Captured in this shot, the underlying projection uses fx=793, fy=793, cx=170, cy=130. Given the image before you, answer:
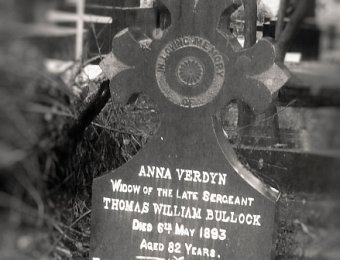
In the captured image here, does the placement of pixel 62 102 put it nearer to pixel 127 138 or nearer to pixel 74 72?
pixel 74 72

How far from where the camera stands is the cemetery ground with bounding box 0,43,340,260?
3859 millimetres

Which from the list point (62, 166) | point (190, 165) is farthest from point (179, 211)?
point (62, 166)

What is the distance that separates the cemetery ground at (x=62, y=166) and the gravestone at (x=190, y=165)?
318mm

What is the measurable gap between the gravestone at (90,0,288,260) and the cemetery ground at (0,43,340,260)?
32 centimetres

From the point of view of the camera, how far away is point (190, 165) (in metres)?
4.56

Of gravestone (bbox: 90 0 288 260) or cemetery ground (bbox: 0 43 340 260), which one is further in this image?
gravestone (bbox: 90 0 288 260)

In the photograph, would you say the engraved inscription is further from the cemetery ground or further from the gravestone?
the cemetery ground

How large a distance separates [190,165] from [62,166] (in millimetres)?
755

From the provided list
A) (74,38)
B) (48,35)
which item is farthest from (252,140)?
(48,35)

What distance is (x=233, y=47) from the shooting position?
4508 mm

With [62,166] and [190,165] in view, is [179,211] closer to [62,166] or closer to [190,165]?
[190,165]

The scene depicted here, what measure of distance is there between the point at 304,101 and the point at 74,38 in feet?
4.95

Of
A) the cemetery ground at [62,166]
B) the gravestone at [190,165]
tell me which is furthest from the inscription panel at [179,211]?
the cemetery ground at [62,166]

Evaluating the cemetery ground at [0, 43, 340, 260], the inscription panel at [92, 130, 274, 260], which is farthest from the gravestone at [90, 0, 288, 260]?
the cemetery ground at [0, 43, 340, 260]
